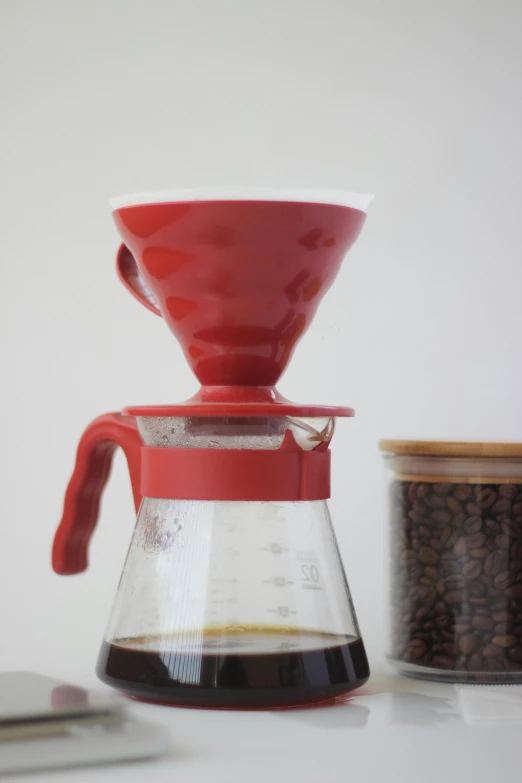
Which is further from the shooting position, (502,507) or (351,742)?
(502,507)

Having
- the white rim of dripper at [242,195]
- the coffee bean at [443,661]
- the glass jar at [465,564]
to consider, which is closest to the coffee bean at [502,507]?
the glass jar at [465,564]

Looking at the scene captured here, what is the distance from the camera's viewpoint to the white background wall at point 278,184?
3.87 ft

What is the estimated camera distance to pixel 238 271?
0.72 metres

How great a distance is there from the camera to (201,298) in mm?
731

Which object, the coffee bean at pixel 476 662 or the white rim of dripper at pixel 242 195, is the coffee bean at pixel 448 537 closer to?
the coffee bean at pixel 476 662

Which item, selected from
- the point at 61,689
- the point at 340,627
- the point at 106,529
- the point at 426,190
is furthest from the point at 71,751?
the point at 426,190

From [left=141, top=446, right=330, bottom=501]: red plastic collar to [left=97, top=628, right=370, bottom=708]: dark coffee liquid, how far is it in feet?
0.28

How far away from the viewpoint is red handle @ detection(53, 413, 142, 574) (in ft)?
2.57

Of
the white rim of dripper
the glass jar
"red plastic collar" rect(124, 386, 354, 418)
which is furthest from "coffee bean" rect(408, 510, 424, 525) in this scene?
the white rim of dripper

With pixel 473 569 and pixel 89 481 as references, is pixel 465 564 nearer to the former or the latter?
pixel 473 569

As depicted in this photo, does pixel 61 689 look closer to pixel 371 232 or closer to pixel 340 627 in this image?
pixel 340 627

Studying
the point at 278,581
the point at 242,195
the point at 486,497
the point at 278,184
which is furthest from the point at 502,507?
the point at 278,184

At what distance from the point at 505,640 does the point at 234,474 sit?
0.22 m

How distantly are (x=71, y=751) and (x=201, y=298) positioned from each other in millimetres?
285
